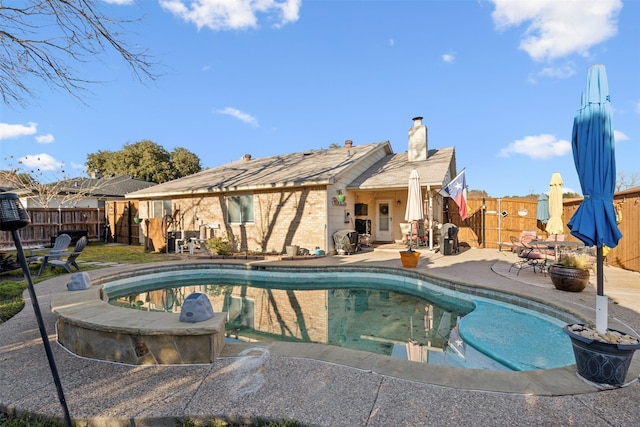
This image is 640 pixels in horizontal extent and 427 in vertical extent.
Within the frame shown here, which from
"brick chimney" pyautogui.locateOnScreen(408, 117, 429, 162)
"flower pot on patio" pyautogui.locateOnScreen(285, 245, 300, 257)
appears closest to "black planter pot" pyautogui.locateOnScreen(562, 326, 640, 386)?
"flower pot on patio" pyautogui.locateOnScreen(285, 245, 300, 257)

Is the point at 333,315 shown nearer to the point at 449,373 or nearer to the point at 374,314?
the point at 374,314

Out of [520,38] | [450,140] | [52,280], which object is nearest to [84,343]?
[52,280]

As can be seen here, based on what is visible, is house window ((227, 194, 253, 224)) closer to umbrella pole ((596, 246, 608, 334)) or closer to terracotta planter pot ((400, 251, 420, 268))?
terracotta planter pot ((400, 251, 420, 268))

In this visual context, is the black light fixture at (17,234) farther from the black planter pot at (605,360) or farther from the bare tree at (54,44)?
the bare tree at (54,44)

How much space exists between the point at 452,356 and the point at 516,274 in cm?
A: 505

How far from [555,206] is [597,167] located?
728 centimetres

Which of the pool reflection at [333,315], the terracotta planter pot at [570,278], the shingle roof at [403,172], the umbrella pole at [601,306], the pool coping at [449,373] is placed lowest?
the pool reflection at [333,315]

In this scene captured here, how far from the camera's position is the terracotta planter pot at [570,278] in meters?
→ 5.89

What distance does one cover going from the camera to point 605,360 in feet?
8.82

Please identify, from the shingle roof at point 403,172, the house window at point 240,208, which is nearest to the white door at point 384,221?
the shingle roof at point 403,172

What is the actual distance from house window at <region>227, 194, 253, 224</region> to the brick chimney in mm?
8023

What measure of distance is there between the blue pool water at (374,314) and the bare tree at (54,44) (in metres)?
4.46

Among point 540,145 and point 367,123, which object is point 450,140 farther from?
point 540,145

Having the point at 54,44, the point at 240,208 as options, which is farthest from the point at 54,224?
the point at 54,44
